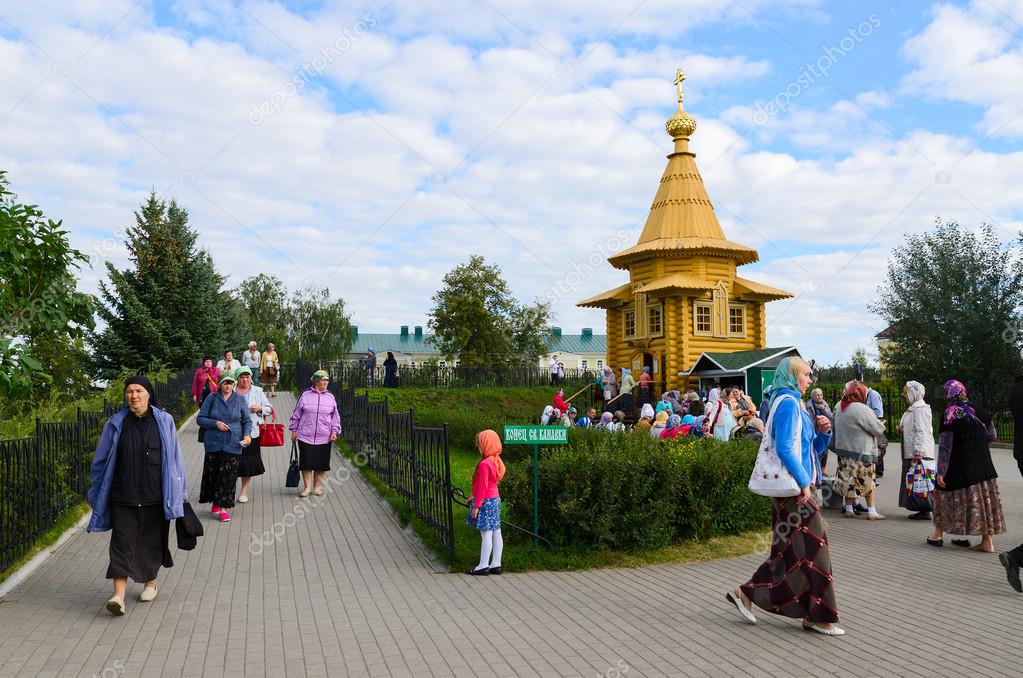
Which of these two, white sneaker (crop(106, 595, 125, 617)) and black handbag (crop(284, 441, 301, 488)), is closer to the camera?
white sneaker (crop(106, 595, 125, 617))

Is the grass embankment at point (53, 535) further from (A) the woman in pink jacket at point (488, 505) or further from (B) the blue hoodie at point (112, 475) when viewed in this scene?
(A) the woman in pink jacket at point (488, 505)

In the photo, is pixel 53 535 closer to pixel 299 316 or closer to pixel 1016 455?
pixel 1016 455

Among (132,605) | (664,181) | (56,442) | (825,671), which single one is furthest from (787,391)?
(664,181)

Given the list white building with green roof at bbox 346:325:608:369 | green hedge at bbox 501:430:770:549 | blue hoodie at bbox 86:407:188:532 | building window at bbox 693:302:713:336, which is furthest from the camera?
white building with green roof at bbox 346:325:608:369

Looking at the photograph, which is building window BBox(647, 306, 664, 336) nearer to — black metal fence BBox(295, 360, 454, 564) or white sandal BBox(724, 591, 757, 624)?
black metal fence BBox(295, 360, 454, 564)

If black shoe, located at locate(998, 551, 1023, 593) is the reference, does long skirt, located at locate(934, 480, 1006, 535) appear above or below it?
above

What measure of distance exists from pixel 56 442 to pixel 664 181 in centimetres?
3096

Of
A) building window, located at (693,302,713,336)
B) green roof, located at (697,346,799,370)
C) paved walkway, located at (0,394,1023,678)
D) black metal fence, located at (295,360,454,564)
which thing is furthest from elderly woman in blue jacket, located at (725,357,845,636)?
building window, located at (693,302,713,336)

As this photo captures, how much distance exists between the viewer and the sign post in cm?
821

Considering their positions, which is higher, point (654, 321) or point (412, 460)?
point (654, 321)

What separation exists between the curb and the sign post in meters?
4.48

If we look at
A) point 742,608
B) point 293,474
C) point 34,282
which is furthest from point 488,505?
point 293,474

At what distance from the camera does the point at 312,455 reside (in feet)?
39.7

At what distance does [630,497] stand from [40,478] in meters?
5.86
